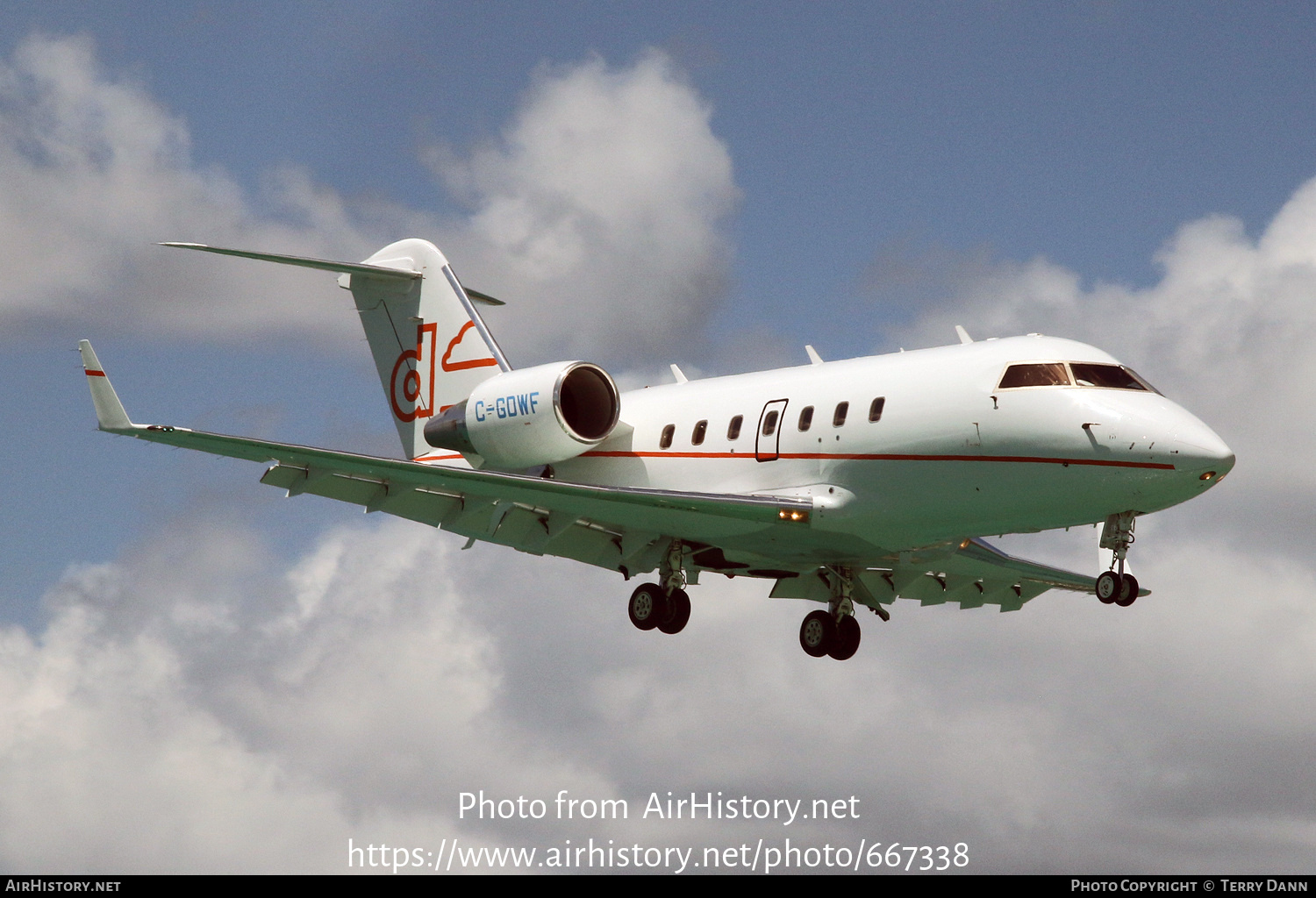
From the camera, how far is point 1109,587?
20656mm

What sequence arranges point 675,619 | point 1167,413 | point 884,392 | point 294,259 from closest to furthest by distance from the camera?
point 1167,413 → point 884,392 → point 675,619 → point 294,259

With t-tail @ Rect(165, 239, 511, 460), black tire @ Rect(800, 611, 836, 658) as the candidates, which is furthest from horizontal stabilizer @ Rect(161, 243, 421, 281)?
black tire @ Rect(800, 611, 836, 658)

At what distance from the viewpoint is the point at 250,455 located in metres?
23.6

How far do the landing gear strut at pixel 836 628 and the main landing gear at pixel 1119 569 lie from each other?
6579mm

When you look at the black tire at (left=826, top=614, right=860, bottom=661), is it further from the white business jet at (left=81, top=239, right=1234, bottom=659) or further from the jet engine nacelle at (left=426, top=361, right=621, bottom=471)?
the jet engine nacelle at (left=426, top=361, right=621, bottom=471)

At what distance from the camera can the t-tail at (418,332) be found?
29625 millimetres

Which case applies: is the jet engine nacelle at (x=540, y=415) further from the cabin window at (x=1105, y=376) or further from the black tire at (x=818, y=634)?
the cabin window at (x=1105, y=376)

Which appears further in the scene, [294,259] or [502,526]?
[294,259]

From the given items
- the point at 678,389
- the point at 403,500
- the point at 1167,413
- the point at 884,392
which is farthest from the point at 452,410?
the point at 1167,413

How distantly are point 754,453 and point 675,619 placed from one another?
3.33m

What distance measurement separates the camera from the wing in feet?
74.8

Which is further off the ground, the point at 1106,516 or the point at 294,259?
the point at 294,259

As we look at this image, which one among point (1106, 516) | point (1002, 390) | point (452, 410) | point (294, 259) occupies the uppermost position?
point (294, 259)

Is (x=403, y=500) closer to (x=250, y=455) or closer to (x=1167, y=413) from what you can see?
(x=250, y=455)
